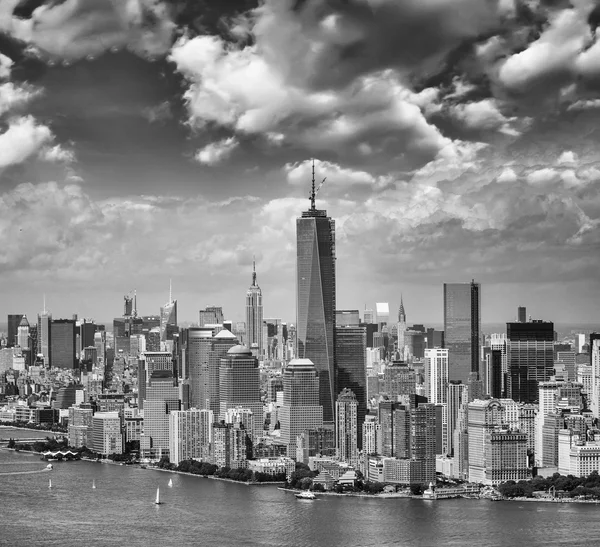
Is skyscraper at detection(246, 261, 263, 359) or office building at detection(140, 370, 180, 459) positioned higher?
skyscraper at detection(246, 261, 263, 359)

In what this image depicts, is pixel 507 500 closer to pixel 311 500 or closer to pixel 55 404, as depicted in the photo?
pixel 311 500

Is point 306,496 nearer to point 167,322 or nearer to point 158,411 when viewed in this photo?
point 158,411

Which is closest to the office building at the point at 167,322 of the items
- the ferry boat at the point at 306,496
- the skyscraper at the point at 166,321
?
the skyscraper at the point at 166,321

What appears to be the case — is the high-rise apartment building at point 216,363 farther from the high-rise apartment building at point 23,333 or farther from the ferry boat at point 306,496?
the high-rise apartment building at point 23,333

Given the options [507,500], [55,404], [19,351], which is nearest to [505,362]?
[507,500]

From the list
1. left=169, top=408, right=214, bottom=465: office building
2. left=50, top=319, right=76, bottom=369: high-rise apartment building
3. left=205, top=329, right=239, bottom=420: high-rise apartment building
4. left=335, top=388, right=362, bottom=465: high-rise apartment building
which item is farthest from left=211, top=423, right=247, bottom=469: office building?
left=50, top=319, right=76, bottom=369: high-rise apartment building

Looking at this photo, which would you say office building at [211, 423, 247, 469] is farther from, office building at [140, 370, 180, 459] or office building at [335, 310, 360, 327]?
office building at [335, 310, 360, 327]
